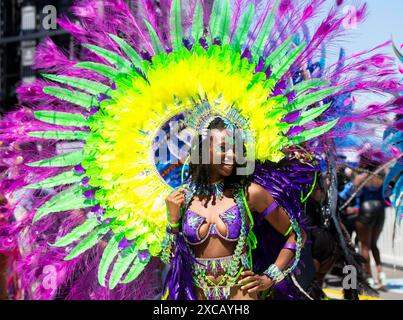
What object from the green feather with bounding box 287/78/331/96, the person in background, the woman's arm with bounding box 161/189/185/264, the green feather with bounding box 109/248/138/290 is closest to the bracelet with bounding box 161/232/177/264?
the woman's arm with bounding box 161/189/185/264

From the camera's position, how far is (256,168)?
329 cm

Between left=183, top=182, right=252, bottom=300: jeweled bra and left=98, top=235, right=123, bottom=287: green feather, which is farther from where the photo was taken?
left=98, top=235, right=123, bottom=287: green feather

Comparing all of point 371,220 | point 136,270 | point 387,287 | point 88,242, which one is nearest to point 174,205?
point 136,270

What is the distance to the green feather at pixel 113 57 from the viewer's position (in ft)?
11.1

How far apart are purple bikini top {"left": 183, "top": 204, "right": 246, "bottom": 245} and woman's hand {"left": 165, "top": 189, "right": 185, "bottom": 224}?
0.07m

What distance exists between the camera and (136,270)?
3359 mm

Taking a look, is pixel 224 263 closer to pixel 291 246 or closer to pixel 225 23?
pixel 291 246

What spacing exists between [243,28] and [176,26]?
0.35m

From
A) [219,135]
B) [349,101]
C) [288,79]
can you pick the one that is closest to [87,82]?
[219,135]

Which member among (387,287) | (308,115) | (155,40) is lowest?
(387,287)

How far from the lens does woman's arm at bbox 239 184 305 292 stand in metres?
3.14

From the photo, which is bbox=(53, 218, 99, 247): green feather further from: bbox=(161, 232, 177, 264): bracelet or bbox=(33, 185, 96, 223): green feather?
bbox=(161, 232, 177, 264): bracelet

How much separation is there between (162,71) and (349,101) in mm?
1008

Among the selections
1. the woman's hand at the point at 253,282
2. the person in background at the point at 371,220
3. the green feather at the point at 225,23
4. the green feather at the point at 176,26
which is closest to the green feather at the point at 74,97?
the green feather at the point at 176,26
